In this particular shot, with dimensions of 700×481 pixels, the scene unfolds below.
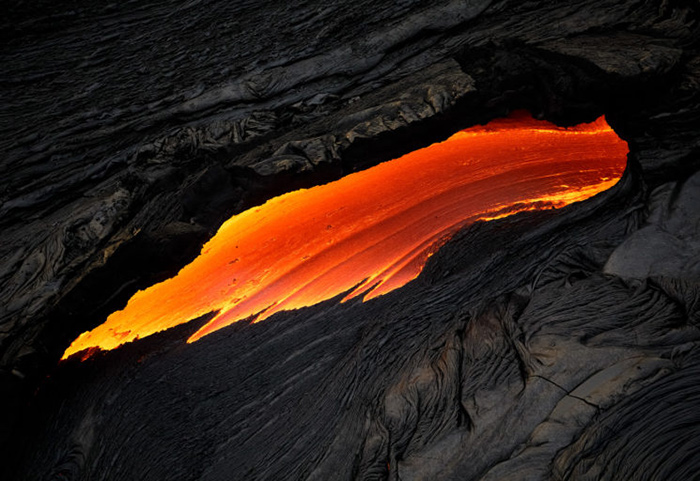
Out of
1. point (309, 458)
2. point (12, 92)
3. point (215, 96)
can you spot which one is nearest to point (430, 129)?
point (215, 96)

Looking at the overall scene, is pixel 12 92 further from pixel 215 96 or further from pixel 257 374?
pixel 257 374

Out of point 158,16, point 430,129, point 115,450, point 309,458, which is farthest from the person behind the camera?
point 158,16

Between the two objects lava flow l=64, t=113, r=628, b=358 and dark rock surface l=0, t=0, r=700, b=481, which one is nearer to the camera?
dark rock surface l=0, t=0, r=700, b=481

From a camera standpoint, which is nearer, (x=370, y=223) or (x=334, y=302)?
(x=334, y=302)

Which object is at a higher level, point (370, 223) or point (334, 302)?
point (370, 223)
